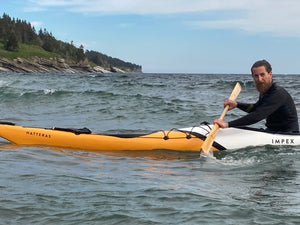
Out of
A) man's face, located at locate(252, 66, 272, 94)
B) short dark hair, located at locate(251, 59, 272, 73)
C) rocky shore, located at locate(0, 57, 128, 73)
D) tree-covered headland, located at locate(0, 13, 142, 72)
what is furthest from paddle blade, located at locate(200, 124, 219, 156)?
tree-covered headland, located at locate(0, 13, 142, 72)

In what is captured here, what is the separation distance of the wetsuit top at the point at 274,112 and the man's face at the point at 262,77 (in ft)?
0.37

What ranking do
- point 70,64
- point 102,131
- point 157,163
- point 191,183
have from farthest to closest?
point 70,64
point 102,131
point 157,163
point 191,183

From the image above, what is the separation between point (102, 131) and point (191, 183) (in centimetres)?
561

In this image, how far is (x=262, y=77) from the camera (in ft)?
20.5

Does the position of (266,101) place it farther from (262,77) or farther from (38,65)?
(38,65)

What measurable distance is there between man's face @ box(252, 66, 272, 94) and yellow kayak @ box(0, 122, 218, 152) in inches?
55.0

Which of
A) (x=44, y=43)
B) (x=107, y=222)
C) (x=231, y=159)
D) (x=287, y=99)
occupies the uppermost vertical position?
(x=44, y=43)

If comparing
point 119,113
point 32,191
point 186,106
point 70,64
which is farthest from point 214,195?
point 70,64

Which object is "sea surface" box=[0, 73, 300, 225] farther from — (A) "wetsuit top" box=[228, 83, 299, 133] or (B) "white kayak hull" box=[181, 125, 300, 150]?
(A) "wetsuit top" box=[228, 83, 299, 133]

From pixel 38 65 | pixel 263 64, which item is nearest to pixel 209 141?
pixel 263 64

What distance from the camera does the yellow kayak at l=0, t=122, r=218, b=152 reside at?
7082 mm

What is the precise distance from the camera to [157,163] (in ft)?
19.7

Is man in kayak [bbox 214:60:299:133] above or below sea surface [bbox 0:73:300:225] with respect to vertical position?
above

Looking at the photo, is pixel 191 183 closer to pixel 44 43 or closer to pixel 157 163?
pixel 157 163
